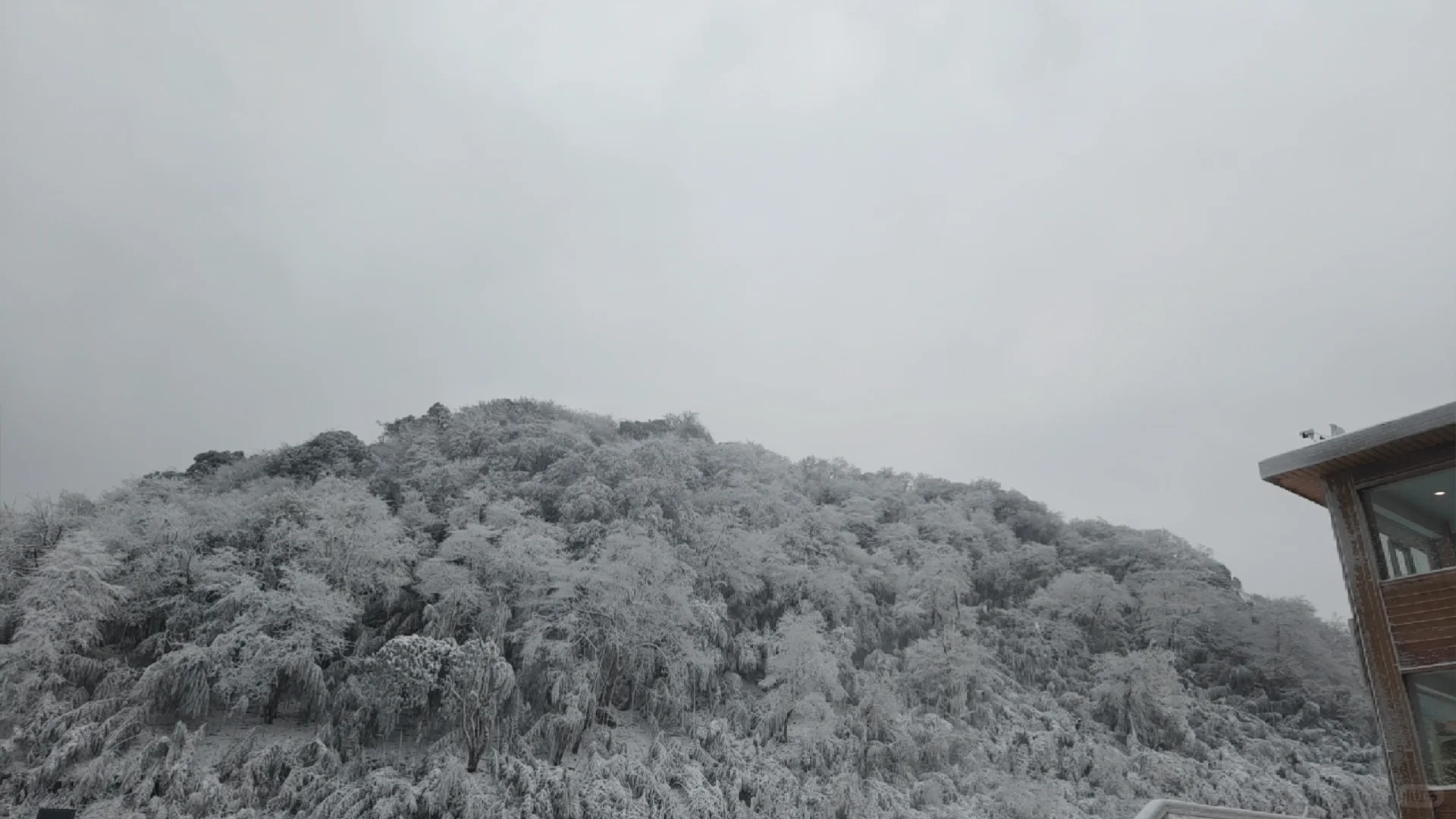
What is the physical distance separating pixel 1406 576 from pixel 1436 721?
59.0 inches

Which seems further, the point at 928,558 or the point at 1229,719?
the point at 928,558

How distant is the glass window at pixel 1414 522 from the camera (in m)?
8.66

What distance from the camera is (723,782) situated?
767 inches

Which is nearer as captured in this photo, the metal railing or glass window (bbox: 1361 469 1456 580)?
glass window (bbox: 1361 469 1456 580)

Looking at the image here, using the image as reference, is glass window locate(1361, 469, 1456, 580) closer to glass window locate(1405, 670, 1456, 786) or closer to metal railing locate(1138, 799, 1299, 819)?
glass window locate(1405, 670, 1456, 786)

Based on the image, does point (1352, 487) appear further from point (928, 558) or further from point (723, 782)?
point (928, 558)

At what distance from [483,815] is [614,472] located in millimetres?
13074

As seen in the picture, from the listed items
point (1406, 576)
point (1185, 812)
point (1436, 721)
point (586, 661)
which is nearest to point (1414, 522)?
point (1406, 576)

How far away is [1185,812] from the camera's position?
32.0ft

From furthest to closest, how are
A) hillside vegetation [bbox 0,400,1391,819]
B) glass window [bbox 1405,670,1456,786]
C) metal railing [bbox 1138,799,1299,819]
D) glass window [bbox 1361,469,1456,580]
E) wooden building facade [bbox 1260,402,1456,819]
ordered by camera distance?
hillside vegetation [bbox 0,400,1391,819]
metal railing [bbox 1138,799,1299,819]
glass window [bbox 1361,469,1456,580]
wooden building facade [bbox 1260,402,1456,819]
glass window [bbox 1405,670,1456,786]

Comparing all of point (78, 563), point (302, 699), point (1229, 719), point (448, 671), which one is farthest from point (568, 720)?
point (1229, 719)

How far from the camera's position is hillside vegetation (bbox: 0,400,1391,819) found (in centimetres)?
1706

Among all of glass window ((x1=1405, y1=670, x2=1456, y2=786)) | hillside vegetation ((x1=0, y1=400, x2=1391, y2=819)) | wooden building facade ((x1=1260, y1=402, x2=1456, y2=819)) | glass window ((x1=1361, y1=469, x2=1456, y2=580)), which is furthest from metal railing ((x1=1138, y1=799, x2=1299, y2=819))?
hillside vegetation ((x1=0, y1=400, x2=1391, y2=819))

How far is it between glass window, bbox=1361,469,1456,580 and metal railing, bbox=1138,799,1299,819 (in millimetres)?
3588
